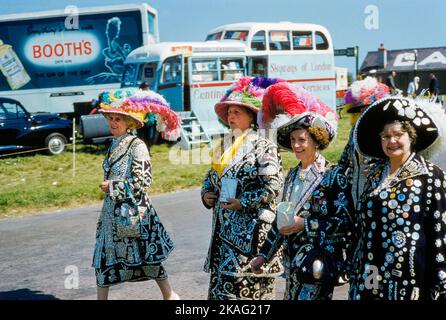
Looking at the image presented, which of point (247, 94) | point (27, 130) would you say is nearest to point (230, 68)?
point (27, 130)

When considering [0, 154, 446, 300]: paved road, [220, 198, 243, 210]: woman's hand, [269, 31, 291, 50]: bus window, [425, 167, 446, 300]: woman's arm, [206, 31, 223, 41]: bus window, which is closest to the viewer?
[425, 167, 446, 300]: woman's arm

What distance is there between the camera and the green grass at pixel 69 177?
33.6 feet

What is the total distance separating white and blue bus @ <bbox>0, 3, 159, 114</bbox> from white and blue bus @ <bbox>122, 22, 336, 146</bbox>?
118 centimetres

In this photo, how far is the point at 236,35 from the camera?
738 inches

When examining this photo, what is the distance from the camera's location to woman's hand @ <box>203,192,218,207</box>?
14.0 feet

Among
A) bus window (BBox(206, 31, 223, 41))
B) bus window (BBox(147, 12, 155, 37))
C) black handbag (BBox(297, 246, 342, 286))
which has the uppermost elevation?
bus window (BBox(147, 12, 155, 37))

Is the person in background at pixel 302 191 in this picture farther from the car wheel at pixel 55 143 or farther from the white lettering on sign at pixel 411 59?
the white lettering on sign at pixel 411 59

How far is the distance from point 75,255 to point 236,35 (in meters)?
12.9

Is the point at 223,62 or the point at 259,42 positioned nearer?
the point at 223,62

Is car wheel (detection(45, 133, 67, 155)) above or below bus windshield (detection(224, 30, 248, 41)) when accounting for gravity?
below

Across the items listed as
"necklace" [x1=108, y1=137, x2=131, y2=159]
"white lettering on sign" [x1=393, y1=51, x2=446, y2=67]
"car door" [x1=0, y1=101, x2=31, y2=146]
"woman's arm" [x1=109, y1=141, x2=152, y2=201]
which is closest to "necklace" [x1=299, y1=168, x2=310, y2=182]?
"woman's arm" [x1=109, y1=141, x2=152, y2=201]

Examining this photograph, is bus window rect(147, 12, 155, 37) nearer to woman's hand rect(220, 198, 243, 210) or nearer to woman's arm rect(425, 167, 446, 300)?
woman's hand rect(220, 198, 243, 210)

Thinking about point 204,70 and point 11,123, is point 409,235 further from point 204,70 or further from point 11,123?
point 204,70

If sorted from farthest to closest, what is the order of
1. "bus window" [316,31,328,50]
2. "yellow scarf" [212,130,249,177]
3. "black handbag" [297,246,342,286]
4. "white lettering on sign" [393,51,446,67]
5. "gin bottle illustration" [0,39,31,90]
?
"white lettering on sign" [393,51,446,67]
"bus window" [316,31,328,50]
"gin bottle illustration" [0,39,31,90]
"yellow scarf" [212,130,249,177]
"black handbag" [297,246,342,286]
